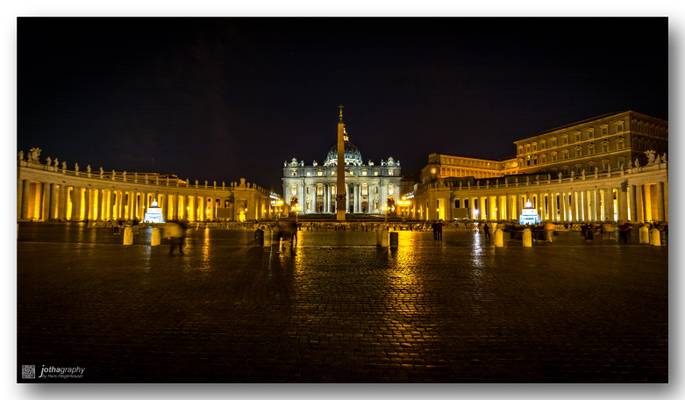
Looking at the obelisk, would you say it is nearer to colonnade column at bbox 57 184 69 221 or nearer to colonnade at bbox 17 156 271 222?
colonnade at bbox 17 156 271 222

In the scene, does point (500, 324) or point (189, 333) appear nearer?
point (189, 333)

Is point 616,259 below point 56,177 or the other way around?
below

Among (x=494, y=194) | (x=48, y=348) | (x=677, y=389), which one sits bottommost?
(x=677, y=389)

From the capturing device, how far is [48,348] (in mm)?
5574

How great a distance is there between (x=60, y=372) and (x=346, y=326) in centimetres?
380

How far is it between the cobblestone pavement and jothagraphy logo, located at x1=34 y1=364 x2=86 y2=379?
8cm

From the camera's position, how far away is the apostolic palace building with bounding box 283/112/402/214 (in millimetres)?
137625

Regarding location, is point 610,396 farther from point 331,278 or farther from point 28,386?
point 28,386

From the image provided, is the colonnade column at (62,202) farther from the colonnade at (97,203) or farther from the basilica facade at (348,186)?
the basilica facade at (348,186)

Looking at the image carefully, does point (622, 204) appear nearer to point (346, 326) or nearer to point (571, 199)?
point (571, 199)

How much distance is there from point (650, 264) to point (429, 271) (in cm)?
761

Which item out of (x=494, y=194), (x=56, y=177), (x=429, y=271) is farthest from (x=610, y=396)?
(x=494, y=194)

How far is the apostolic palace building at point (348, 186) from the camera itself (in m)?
138

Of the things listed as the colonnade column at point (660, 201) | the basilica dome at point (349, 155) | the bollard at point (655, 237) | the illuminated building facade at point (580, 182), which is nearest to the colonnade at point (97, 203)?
the illuminated building facade at point (580, 182)
